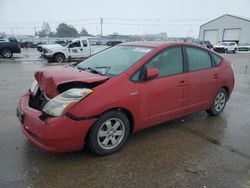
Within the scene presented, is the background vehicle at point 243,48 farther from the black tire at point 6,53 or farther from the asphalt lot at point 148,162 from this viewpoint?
the asphalt lot at point 148,162

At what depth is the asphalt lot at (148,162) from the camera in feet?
9.84

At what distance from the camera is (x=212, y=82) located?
195 inches

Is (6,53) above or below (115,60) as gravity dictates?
below

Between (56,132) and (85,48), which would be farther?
(85,48)

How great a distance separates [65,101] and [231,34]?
184ft

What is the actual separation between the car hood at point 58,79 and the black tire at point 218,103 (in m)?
2.81

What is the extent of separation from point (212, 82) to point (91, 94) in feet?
9.09

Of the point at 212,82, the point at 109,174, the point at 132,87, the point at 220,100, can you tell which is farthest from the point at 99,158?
the point at 220,100

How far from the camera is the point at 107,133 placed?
11.5 feet

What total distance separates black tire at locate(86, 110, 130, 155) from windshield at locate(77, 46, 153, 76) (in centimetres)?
67

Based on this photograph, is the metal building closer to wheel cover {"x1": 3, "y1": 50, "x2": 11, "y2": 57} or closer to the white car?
the white car

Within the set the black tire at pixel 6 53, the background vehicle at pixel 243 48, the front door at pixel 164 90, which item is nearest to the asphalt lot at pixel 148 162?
the front door at pixel 164 90

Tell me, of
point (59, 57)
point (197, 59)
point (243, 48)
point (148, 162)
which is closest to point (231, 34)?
point (243, 48)

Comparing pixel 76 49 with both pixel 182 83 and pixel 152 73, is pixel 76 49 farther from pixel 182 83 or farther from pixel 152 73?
pixel 152 73
